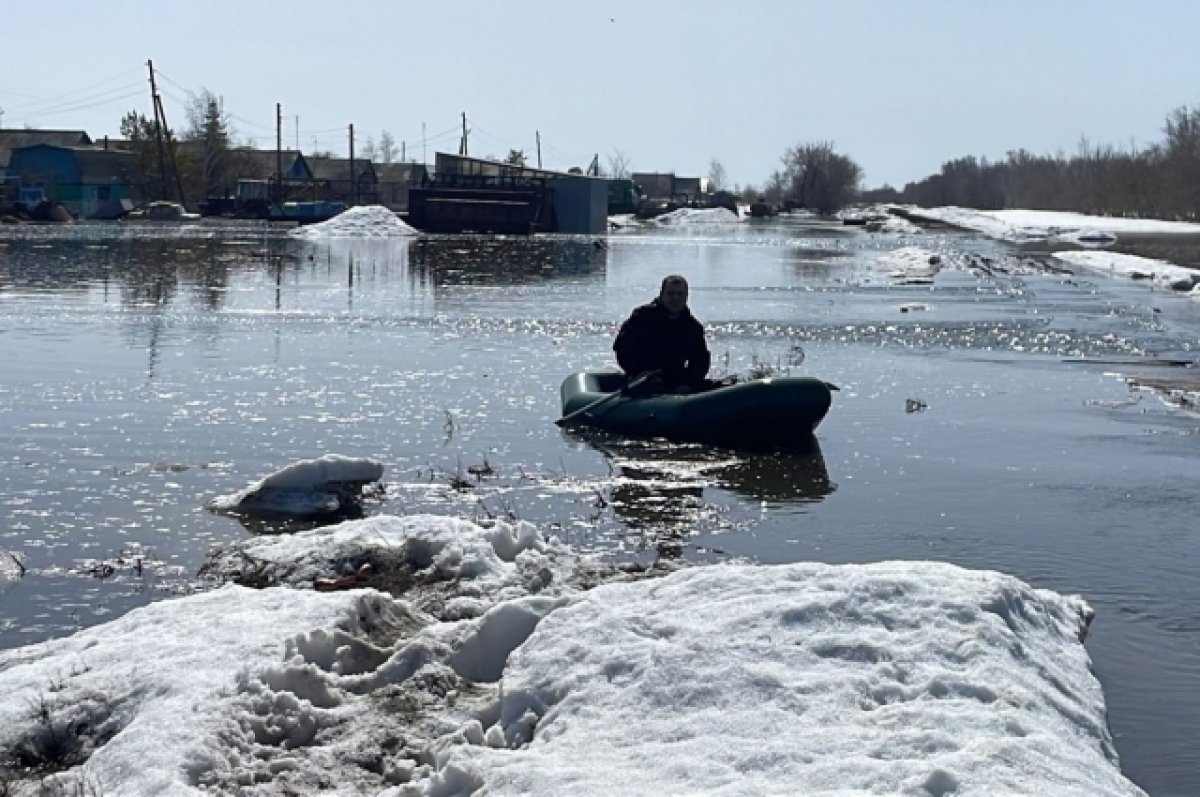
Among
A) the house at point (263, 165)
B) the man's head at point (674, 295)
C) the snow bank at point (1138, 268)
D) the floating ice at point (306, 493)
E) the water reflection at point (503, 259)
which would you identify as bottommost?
the water reflection at point (503, 259)

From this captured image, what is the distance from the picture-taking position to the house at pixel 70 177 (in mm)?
83375

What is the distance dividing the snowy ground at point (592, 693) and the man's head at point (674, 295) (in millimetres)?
6250

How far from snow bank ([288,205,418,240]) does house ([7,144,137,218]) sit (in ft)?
67.9

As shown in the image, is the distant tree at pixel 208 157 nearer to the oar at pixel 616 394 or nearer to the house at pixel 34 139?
the house at pixel 34 139

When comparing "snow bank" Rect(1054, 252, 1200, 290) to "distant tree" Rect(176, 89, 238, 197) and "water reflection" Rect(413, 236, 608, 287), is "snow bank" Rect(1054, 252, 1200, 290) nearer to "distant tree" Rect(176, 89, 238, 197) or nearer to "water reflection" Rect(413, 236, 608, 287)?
"water reflection" Rect(413, 236, 608, 287)

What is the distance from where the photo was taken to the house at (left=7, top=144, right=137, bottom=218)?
274 ft

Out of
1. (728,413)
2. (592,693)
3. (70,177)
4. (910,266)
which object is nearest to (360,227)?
(70,177)

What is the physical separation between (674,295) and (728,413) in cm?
118

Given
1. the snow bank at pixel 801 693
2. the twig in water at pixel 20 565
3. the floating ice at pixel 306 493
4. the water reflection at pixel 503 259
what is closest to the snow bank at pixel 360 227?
the water reflection at pixel 503 259

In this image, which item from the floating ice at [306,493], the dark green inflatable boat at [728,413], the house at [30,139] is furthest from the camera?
the house at [30,139]

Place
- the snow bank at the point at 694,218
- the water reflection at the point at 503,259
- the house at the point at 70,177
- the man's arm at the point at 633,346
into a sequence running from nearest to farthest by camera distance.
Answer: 1. the man's arm at the point at 633,346
2. the water reflection at the point at 503,259
3. the house at the point at 70,177
4. the snow bank at the point at 694,218

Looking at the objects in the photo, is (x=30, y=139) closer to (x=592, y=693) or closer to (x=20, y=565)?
(x=20, y=565)

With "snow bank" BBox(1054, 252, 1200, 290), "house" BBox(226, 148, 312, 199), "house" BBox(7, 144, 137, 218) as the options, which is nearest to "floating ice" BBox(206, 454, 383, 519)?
"snow bank" BBox(1054, 252, 1200, 290)

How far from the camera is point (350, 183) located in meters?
91.8
